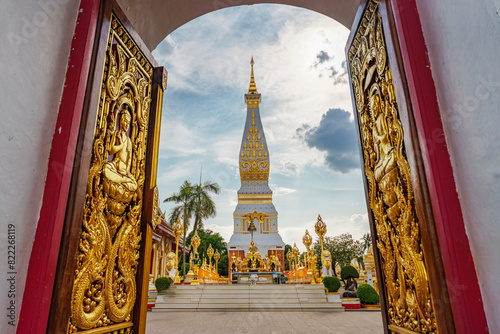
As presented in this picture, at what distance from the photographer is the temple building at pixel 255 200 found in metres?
16.3

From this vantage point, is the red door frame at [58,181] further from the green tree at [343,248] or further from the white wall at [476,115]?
the green tree at [343,248]

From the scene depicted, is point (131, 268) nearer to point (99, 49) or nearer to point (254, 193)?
point (99, 49)

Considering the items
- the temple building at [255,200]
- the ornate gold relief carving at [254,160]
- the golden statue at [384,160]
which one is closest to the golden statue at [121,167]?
the golden statue at [384,160]

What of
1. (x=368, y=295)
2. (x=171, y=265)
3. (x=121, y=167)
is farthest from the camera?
(x=171, y=265)

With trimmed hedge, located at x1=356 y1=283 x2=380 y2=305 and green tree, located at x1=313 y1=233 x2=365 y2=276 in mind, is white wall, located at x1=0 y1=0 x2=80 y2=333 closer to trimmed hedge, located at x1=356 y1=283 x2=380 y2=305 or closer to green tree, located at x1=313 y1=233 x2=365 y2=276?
trimmed hedge, located at x1=356 y1=283 x2=380 y2=305

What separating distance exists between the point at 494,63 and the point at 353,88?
65.4 inches

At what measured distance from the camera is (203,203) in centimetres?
2308

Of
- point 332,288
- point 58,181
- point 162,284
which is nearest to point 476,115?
point 58,181

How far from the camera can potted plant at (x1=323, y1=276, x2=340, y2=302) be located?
27.2ft

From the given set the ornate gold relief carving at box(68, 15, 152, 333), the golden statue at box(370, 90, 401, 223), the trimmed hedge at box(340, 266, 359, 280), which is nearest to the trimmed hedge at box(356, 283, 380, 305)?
the trimmed hedge at box(340, 266, 359, 280)

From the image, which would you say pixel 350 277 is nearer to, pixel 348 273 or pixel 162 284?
pixel 348 273

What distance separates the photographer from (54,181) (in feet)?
5.54

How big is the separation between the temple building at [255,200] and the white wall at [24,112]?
46.2 feet

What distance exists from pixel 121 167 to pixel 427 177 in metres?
1.93
